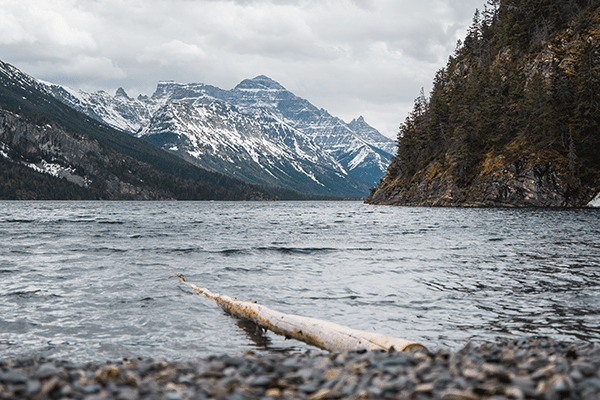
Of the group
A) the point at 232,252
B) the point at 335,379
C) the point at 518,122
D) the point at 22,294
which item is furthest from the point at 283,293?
the point at 518,122

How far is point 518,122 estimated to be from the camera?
10106cm

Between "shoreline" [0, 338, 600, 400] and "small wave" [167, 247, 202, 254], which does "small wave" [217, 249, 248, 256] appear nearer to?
"small wave" [167, 247, 202, 254]

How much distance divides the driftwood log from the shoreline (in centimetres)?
121

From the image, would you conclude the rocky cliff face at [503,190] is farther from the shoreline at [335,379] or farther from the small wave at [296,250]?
the shoreline at [335,379]

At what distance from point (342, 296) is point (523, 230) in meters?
33.7

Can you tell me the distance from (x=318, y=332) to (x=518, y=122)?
350 ft

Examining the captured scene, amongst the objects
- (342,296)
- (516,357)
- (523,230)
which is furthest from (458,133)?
(516,357)

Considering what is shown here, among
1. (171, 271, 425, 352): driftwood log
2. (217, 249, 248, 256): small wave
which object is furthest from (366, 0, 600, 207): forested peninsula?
(171, 271, 425, 352): driftwood log

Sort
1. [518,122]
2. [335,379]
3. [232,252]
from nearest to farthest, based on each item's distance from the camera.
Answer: [335,379]
[232,252]
[518,122]

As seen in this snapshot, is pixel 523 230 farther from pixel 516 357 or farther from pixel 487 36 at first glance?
pixel 487 36

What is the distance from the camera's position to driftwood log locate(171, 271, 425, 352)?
932 cm

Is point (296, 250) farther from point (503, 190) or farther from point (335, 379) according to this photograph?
point (503, 190)

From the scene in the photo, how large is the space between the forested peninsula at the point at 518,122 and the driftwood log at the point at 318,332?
89.3 meters

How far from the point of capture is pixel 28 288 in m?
18.8
